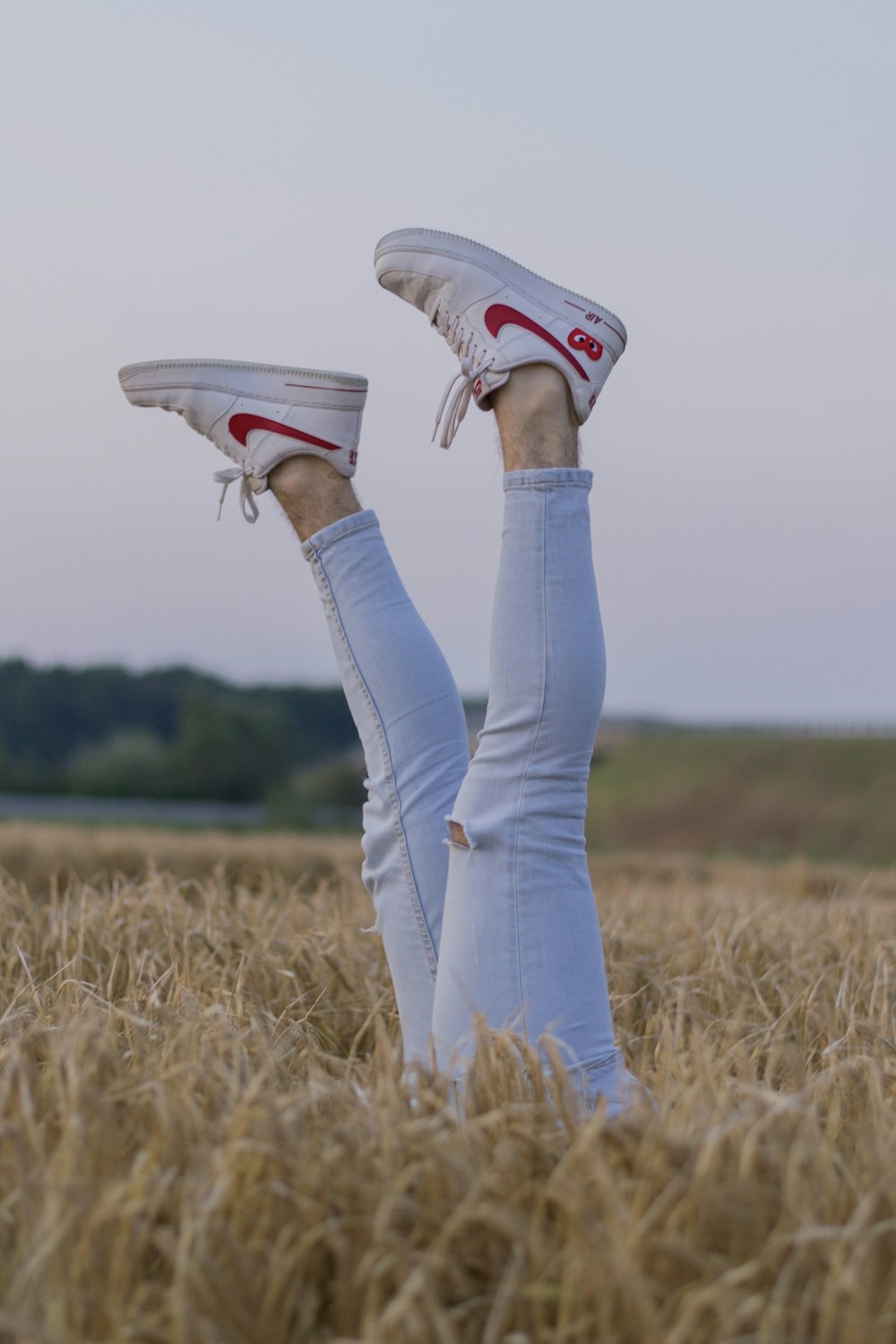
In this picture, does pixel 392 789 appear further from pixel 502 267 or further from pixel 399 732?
pixel 502 267

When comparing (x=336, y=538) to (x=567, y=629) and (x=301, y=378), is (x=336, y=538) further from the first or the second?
(x=567, y=629)

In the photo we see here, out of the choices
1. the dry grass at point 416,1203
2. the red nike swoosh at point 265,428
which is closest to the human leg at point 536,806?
the dry grass at point 416,1203

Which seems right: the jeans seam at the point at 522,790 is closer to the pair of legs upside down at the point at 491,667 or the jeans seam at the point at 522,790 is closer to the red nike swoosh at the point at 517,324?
the pair of legs upside down at the point at 491,667

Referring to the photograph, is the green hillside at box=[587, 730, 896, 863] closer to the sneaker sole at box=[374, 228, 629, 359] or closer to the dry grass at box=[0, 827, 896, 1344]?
the sneaker sole at box=[374, 228, 629, 359]

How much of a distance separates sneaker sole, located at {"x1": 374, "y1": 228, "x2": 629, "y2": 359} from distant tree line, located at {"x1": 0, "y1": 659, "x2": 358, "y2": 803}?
34.0 meters

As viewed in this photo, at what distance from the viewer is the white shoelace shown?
2.01 meters

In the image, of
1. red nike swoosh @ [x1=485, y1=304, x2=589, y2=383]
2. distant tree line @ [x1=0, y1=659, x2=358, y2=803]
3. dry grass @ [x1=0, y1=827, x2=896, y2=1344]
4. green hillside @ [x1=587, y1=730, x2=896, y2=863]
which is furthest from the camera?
distant tree line @ [x1=0, y1=659, x2=358, y2=803]

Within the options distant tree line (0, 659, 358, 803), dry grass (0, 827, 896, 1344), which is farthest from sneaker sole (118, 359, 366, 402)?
distant tree line (0, 659, 358, 803)

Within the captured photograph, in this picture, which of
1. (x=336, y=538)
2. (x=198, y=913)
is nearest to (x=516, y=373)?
(x=336, y=538)

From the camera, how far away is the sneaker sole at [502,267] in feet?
5.59

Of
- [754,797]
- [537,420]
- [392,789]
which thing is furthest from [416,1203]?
[754,797]

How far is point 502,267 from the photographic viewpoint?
5.73ft

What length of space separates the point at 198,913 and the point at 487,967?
132 cm

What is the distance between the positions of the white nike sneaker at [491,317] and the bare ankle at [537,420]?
0.6 inches
